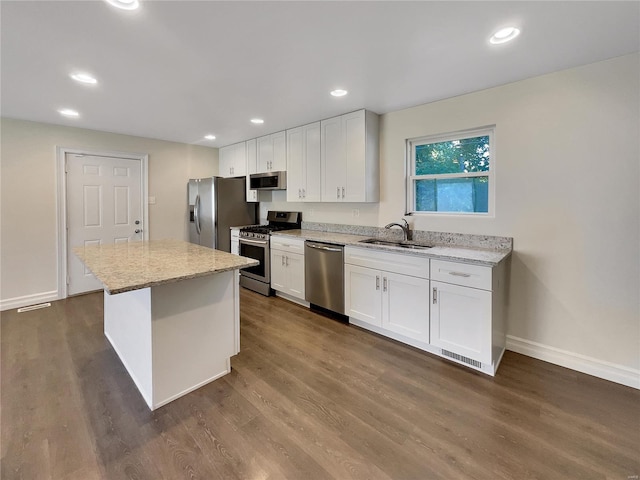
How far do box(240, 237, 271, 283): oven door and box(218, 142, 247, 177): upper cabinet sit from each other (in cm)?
131

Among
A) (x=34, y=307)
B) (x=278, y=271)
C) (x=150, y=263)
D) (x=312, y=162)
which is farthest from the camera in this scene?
(x=278, y=271)

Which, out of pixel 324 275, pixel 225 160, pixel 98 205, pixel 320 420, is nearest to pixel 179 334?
pixel 320 420

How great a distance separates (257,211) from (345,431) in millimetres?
3956

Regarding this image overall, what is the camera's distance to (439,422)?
178 cm

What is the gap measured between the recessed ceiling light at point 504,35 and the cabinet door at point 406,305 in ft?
5.72

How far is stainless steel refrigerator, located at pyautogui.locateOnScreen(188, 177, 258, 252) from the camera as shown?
4.56 meters

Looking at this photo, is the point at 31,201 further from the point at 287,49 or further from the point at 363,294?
the point at 363,294

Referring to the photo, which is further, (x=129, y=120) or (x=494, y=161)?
(x=129, y=120)

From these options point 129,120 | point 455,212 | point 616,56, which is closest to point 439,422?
point 455,212

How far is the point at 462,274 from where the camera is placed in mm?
2297

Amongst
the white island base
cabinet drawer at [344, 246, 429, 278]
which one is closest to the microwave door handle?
the white island base

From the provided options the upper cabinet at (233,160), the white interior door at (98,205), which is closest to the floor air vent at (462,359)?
the upper cabinet at (233,160)

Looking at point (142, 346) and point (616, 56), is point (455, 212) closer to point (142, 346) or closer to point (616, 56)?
point (616, 56)

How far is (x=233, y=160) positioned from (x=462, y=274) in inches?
164
